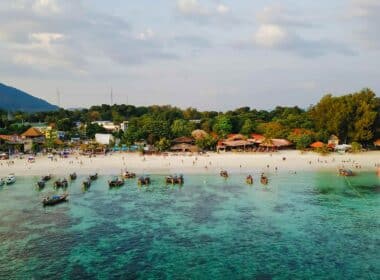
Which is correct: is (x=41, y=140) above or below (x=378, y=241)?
above

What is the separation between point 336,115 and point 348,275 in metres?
49.4

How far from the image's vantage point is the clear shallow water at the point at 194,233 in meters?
20.1

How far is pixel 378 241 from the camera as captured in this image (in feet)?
78.9

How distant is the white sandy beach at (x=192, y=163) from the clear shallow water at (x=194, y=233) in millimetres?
9904

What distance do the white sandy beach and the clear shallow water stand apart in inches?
390

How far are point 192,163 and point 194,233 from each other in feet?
93.8

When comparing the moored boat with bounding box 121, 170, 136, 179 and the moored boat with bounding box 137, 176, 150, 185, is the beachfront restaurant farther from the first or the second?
the moored boat with bounding box 137, 176, 150, 185

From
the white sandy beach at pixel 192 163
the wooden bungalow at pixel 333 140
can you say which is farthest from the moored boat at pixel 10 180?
the wooden bungalow at pixel 333 140

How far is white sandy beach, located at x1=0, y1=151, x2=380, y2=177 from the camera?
165 feet

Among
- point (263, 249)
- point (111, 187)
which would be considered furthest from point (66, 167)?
point (263, 249)

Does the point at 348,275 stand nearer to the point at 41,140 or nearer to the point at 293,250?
the point at 293,250

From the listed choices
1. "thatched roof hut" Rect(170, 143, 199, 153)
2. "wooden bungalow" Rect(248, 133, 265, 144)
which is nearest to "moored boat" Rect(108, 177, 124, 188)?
"thatched roof hut" Rect(170, 143, 199, 153)

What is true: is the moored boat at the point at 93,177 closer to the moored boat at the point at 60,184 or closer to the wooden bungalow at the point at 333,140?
the moored boat at the point at 60,184

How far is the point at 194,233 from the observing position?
2564 cm
